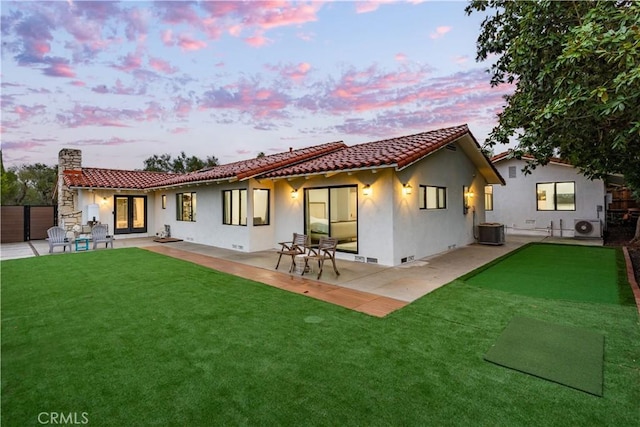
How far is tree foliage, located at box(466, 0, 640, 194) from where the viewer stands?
→ 12.8 feet

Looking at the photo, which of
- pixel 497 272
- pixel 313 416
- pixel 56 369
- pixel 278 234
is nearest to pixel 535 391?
pixel 313 416

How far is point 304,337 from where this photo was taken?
385 centimetres

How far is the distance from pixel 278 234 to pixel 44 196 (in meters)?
29.4

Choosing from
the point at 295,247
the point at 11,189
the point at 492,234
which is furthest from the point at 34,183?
the point at 492,234

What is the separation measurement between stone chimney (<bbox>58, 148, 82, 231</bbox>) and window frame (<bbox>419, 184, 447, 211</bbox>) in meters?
16.0

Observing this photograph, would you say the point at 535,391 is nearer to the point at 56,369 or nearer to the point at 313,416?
the point at 313,416

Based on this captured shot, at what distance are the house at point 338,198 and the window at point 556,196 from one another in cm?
305

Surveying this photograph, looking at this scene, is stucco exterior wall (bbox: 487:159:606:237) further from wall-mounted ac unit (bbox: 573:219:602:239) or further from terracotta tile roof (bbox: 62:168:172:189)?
terracotta tile roof (bbox: 62:168:172:189)

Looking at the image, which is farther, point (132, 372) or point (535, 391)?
point (132, 372)

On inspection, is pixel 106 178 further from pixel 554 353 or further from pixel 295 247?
pixel 554 353

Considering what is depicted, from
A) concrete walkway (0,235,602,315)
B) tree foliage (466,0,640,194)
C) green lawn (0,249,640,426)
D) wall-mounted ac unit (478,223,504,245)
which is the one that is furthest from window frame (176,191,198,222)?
wall-mounted ac unit (478,223,504,245)

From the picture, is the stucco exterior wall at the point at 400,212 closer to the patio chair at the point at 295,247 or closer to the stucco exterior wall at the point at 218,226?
the stucco exterior wall at the point at 218,226

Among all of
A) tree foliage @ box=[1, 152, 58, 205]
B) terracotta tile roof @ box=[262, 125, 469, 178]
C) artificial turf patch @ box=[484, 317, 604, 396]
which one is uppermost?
tree foliage @ box=[1, 152, 58, 205]

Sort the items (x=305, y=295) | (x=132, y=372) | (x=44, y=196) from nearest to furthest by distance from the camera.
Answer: (x=132, y=372), (x=305, y=295), (x=44, y=196)
